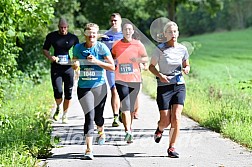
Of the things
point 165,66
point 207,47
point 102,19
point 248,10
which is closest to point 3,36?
point 165,66

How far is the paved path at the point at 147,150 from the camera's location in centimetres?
819

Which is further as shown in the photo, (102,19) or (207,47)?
(207,47)

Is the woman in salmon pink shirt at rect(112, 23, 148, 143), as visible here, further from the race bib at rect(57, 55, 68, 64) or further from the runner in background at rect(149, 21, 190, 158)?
the race bib at rect(57, 55, 68, 64)

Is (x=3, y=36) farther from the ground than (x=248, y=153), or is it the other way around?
(x=3, y=36)

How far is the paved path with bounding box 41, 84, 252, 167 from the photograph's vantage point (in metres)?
8.19

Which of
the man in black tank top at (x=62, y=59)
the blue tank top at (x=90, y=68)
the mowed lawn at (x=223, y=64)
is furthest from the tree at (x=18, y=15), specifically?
the mowed lawn at (x=223, y=64)

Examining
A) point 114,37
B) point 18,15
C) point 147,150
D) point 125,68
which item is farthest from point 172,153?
point 18,15

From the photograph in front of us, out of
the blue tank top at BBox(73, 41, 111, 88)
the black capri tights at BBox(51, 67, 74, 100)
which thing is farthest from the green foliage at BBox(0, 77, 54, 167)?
the blue tank top at BBox(73, 41, 111, 88)

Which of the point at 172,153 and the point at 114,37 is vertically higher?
the point at 114,37

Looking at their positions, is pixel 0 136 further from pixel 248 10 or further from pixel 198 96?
pixel 248 10

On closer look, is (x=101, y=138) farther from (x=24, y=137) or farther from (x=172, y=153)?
(x=172, y=153)

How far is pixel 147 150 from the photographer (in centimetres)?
916

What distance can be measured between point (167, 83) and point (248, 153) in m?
1.53

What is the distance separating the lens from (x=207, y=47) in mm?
54719
